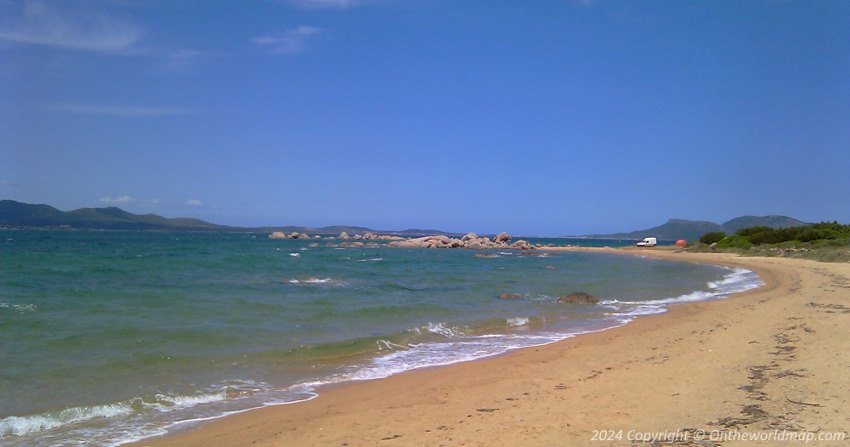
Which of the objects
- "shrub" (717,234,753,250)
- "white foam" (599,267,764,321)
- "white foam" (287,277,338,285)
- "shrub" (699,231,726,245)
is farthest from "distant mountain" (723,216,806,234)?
"white foam" (287,277,338,285)

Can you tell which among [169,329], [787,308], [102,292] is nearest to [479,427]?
[169,329]

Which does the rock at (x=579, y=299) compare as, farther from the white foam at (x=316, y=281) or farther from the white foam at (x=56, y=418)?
the white foam at (x=56, y=418)

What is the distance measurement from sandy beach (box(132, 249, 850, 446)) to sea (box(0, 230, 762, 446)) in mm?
946

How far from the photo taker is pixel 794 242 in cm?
5403

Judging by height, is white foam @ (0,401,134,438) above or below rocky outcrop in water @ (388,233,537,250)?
below

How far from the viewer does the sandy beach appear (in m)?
5.93

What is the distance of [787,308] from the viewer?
52.5 ft

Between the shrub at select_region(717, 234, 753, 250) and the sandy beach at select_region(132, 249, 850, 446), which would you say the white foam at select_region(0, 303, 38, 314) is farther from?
the shrub at select_region(717, 234, 753, 250)

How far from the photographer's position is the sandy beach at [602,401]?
5934 mm

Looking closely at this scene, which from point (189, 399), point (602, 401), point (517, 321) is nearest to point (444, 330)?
point (517, 321)

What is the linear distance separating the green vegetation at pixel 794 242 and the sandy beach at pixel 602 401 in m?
34.3

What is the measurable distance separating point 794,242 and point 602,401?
56.5 m

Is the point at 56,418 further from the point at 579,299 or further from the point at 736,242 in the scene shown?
the point at 736,242

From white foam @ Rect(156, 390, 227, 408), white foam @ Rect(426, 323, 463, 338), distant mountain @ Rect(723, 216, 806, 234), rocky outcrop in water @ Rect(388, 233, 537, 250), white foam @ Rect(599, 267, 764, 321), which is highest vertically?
distant mountain @ Rect(723, 216, 806, 234)
